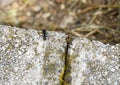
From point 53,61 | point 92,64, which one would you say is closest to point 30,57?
point 53,61

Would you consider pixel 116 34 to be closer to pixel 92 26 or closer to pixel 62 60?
pixel 92 26

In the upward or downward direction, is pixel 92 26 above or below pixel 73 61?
above

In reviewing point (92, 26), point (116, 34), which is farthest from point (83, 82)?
point (92, 26)

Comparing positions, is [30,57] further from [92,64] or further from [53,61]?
[92,64]
